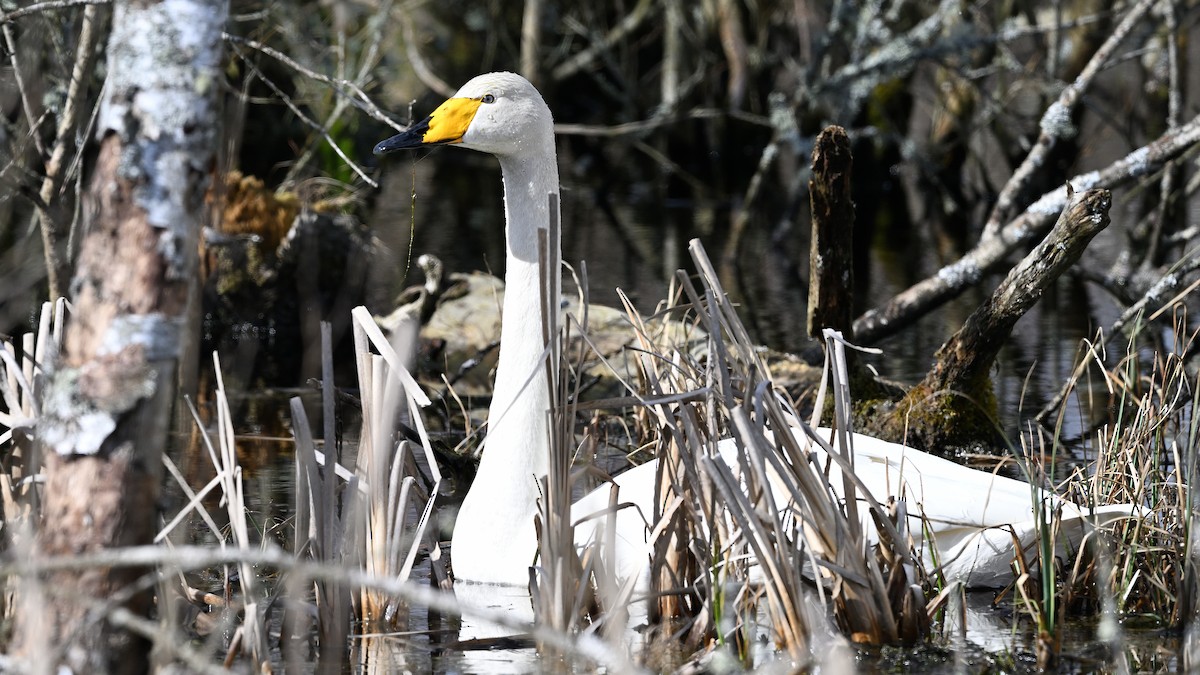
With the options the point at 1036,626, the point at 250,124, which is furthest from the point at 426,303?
the point at 250,124

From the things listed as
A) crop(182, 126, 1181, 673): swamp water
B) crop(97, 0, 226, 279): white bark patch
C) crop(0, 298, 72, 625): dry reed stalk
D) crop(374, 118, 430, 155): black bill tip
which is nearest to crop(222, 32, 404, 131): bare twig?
crop(374, 118, 430, 155): black bill tip

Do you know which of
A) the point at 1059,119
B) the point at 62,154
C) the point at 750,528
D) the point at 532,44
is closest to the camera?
the point at 750,528

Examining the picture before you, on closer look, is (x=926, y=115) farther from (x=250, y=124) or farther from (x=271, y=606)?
(x=271, y=606)

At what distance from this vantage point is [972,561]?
159 inches

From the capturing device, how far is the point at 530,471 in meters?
4.25

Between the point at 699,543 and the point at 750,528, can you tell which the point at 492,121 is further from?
the point at 750,528

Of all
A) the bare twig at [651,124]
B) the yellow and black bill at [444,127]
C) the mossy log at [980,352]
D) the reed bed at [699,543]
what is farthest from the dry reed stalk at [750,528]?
the bare twig at [651,124]

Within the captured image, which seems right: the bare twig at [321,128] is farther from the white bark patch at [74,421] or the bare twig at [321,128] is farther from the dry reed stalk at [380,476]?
the white bark patch at [74,421]

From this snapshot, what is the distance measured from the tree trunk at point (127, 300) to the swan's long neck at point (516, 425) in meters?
1.67

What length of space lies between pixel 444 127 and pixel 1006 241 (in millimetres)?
3316

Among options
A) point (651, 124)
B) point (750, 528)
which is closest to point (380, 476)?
point (750, 528)

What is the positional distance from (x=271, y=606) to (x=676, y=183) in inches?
611

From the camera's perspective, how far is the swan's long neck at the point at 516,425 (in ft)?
13.8

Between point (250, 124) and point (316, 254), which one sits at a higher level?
point (250, 124)
